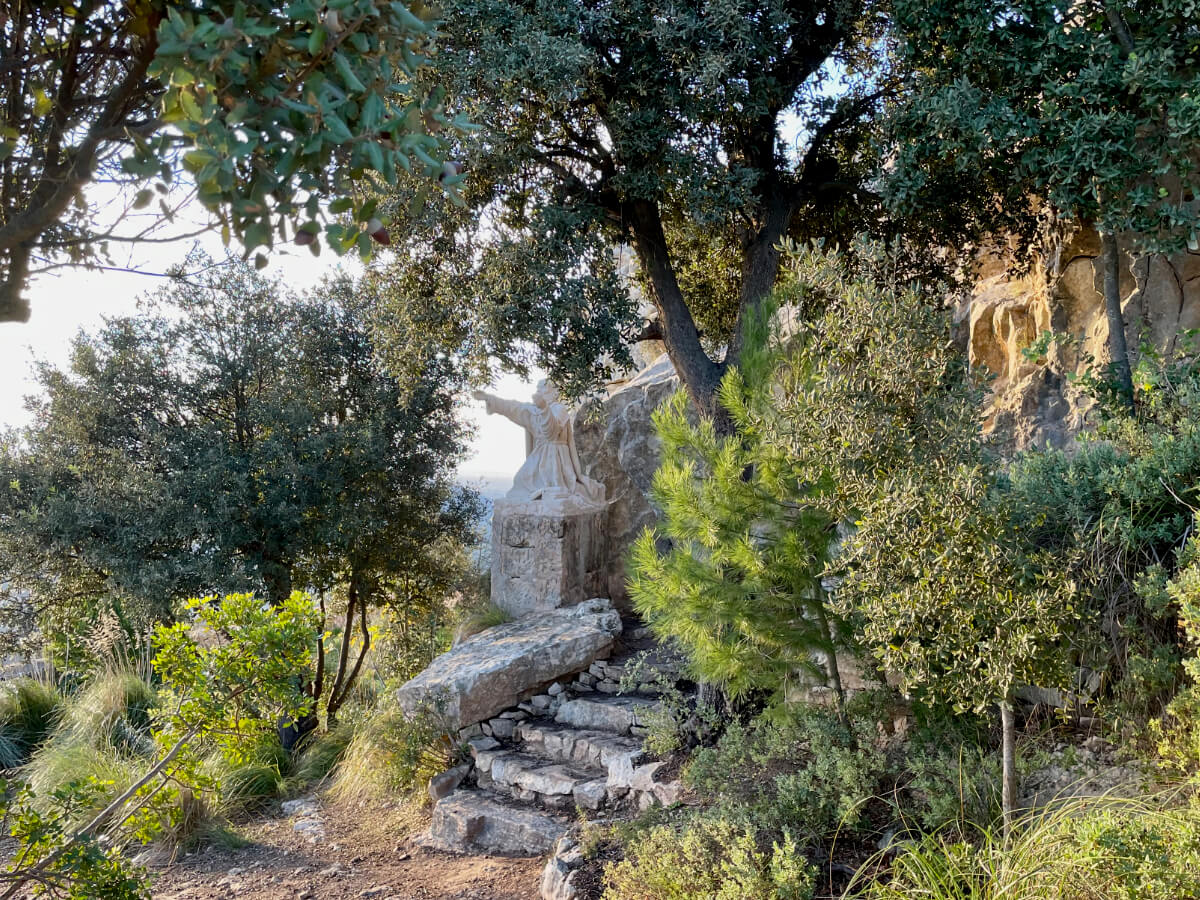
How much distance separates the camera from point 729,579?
179 inches

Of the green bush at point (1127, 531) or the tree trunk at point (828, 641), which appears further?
the tree trunk at point (828, 641)

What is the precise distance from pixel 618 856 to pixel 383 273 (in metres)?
4.52

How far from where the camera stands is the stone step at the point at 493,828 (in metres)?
5.09

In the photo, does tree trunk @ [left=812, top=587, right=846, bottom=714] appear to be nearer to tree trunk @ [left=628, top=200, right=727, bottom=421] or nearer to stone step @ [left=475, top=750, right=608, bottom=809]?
stone step @ [left=475, top=750, right=608, bottom=809]

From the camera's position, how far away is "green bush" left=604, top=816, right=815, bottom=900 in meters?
3.20

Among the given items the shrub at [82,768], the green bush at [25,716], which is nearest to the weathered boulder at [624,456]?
the shrub at [82,768]

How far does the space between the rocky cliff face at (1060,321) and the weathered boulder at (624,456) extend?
3.45m

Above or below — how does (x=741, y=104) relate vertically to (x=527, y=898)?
above

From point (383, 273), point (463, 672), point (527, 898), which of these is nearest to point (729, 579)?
point (527, 898)

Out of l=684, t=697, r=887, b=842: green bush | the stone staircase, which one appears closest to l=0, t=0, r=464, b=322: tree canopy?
l=684, t=697, r=887, b=842: green bush

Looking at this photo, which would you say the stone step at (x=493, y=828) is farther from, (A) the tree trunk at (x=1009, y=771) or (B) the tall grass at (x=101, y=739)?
(A) the tree trunk at (x=1009, y=771)

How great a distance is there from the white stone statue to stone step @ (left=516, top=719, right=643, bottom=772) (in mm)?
2762

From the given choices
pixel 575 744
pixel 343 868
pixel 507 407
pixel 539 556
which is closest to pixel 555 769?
pixel 575 744

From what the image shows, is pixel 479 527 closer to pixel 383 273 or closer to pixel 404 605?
pixel 404 605
